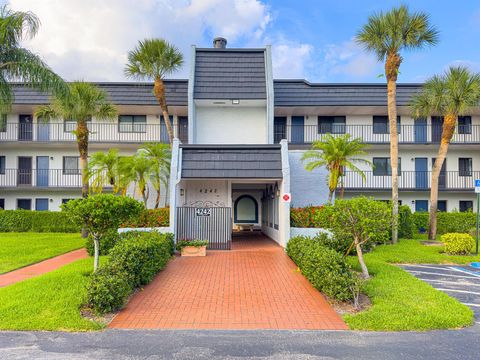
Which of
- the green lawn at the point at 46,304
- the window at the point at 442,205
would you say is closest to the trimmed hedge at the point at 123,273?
the green lawn at the point at 46,304

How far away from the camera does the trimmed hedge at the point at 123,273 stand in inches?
276

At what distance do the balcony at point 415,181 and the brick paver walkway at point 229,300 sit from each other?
1247cm

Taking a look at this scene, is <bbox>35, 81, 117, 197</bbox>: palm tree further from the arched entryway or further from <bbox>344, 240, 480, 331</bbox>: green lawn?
<bbox>344, 240, 480, 331</bbox>: green lawn

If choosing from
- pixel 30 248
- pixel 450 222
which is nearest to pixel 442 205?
pixel 450 222

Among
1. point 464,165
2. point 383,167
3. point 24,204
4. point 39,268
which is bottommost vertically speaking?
point 39,268

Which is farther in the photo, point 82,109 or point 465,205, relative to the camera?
point 465,205

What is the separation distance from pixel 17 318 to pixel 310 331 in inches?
197

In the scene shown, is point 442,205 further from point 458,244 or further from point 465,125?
point 458,244

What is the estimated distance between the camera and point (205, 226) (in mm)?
15109

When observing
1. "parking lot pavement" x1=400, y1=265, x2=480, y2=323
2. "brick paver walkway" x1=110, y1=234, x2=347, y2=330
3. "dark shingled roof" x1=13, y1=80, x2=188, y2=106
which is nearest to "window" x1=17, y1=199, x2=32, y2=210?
"dark shingled roof" x1=13, y1=80, x2=188, y2=106

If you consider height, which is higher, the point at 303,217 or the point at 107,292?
the point at 303,217

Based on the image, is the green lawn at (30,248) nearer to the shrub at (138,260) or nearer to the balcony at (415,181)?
the shrub at (138,260)

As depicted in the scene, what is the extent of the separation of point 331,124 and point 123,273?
65.3ft

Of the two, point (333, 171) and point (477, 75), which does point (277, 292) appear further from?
point (477, 75)
